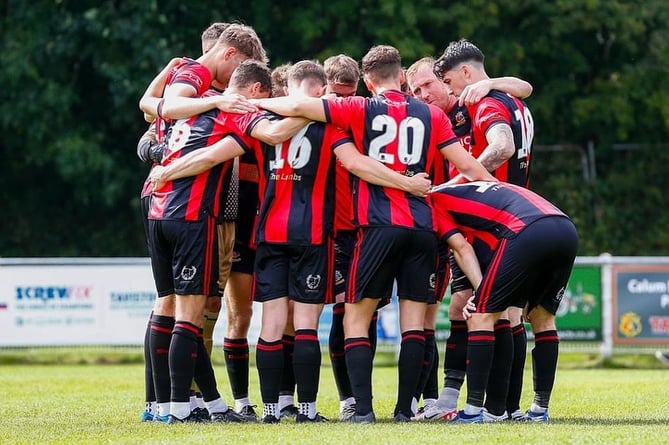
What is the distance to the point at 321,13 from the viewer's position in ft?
82.7

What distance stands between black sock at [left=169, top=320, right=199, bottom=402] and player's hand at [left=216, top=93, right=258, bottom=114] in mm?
1387

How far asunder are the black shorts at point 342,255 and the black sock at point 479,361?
107 centimetres

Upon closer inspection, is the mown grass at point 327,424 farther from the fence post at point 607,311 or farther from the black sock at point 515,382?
the fence post at point 607,311

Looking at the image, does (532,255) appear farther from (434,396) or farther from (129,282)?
(129,282)

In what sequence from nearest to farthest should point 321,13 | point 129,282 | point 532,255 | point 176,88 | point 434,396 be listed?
point 532,255 < point 176,88 < point 434,396 < point 129,282 < point 321,13

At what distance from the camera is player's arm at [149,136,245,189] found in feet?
25.8

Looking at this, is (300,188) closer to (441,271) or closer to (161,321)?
(161,321)

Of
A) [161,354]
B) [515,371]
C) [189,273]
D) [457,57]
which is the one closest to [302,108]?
[189,273]

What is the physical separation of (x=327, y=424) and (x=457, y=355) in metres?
1.44

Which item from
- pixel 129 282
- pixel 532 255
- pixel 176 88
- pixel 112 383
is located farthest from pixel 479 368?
pixel 129 282

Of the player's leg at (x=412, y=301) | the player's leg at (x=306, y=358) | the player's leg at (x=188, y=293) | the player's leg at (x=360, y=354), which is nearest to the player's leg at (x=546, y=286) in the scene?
the player's leg at (x=412, y=301)

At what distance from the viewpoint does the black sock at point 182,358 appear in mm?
7824

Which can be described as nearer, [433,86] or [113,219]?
[433,86]

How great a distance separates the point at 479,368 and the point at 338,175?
62.6 inches
